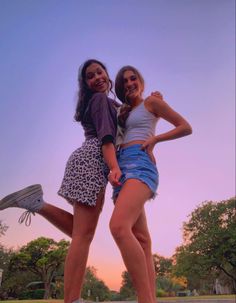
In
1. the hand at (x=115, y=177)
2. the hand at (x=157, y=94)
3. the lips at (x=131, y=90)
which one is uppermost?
the lips at (x=131, y=90)

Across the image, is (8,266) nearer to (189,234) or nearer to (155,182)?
(189,234)

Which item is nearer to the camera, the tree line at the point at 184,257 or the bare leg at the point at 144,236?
the bare leg at the point at 144,236

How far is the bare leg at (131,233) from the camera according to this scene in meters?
1.71

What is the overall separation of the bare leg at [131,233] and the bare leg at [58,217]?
43 cm

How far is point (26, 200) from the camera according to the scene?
2.02 meters

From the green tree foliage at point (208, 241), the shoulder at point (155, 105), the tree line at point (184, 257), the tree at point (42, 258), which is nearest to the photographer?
the shoulder at point (155, 105)

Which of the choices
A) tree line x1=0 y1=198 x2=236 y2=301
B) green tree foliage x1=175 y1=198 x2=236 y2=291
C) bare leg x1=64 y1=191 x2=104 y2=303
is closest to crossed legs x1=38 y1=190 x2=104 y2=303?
bare leg x1=64 y1=191 x2=104 y2=303

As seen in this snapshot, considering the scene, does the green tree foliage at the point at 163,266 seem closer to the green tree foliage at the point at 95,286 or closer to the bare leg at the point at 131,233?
the green tree foliage at the point at 95,286

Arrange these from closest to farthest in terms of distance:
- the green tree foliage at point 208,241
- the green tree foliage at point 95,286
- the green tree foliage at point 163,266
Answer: the green tree foliage at point 208,241 → the green tree foliage at point 95,286 → the green tree foliage at point 163,266

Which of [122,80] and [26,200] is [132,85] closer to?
[122,80]

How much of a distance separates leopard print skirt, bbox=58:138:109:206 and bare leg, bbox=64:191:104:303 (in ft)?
0.22

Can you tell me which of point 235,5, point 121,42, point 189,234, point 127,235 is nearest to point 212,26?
point 235,5

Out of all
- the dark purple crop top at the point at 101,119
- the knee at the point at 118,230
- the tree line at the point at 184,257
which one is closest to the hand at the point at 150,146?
the dark purple crop top at the point at 101,119

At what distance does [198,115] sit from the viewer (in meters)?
16.9
